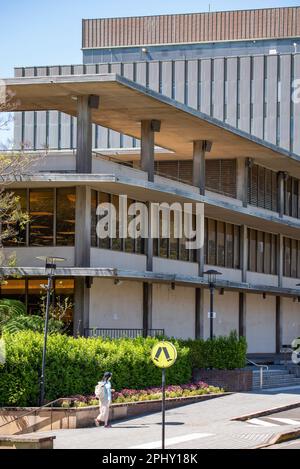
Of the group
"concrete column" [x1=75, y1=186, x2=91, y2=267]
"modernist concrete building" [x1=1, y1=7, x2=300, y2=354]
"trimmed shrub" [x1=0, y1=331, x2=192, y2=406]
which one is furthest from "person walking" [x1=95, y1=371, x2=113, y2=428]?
"concrete column" [x1=75, y1=186, x2=91, y2=267]

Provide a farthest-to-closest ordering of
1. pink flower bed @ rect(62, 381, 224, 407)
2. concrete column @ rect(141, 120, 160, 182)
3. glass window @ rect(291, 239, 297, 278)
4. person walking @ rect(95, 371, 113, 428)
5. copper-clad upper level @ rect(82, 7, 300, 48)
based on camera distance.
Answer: copper-clad upper level @ rect(82, 7, 300, 48), glass window @ rect(291, 239, 297, 278), concrete column @ rect(141, 120, 160, 182), pink flower bed @ rect(62, 381, 224, 407), person walking @ rect(95, 371, 113, 428)

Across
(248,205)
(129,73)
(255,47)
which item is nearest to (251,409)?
(248,205)

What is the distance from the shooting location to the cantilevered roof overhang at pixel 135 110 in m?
40.7

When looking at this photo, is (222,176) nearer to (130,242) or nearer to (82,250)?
(130,242)


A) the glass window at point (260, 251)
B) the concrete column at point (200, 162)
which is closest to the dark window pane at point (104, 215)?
the concrete column at point (200, 162)

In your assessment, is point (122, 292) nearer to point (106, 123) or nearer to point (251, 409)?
point (106, 123)

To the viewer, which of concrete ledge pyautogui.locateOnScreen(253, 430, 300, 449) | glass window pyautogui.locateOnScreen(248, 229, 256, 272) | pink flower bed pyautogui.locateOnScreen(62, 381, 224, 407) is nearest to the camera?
concrete ledge pyautogui.locateOnScreen(253, 430, 300, 449)

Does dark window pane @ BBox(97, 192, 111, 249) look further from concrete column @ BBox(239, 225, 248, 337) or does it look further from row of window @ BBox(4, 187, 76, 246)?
concrete column @ BBox(239, 225, 248, 337)

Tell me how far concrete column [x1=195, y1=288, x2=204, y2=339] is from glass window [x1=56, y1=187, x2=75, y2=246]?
12.6 metres

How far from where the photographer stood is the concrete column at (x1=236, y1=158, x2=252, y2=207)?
5647cm

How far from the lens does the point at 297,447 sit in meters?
28.3

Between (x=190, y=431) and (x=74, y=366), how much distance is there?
5.26 m

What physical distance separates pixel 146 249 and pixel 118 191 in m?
3.66

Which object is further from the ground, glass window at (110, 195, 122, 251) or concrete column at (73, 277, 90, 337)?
glass window at (110, 195, 122, 251)
